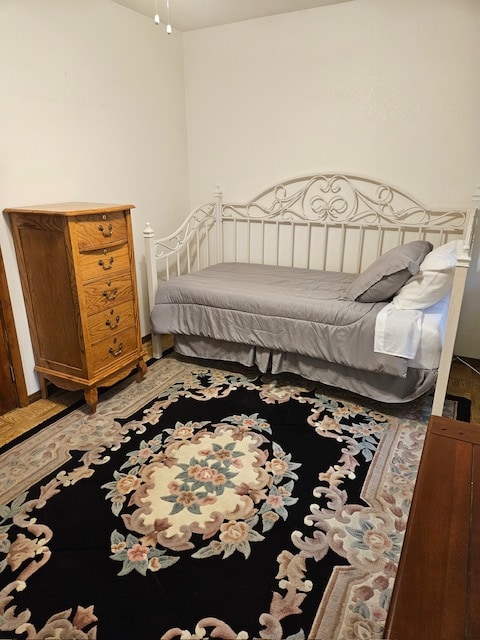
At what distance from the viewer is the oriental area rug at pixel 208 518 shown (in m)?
1.19

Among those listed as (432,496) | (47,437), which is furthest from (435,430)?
(47,437)

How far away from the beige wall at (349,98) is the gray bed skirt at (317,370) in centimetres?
99

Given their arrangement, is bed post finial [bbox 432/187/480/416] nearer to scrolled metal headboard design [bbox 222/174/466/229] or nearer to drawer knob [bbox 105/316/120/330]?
scrolled metal headboard design [bbox 222/174/466/229]

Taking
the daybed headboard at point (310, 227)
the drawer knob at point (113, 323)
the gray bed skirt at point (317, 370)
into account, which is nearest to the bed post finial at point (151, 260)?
the daybed headboard at point (310, 227)

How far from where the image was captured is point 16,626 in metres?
1.16

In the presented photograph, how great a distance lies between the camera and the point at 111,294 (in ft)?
7.27

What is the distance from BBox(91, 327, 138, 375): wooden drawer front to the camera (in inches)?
85.7

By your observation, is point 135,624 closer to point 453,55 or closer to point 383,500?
point 383,500

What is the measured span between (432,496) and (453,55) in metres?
2.61

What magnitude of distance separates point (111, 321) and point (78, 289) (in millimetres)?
302

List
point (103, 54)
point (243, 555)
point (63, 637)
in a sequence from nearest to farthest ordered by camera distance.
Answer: point (63, 637)
point (243, 555)
point (103, 54)

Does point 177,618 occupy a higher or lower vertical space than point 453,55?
lower

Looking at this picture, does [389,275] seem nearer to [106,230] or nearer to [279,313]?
[279,313]

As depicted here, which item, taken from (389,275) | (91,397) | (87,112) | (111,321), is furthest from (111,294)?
(389,275)
